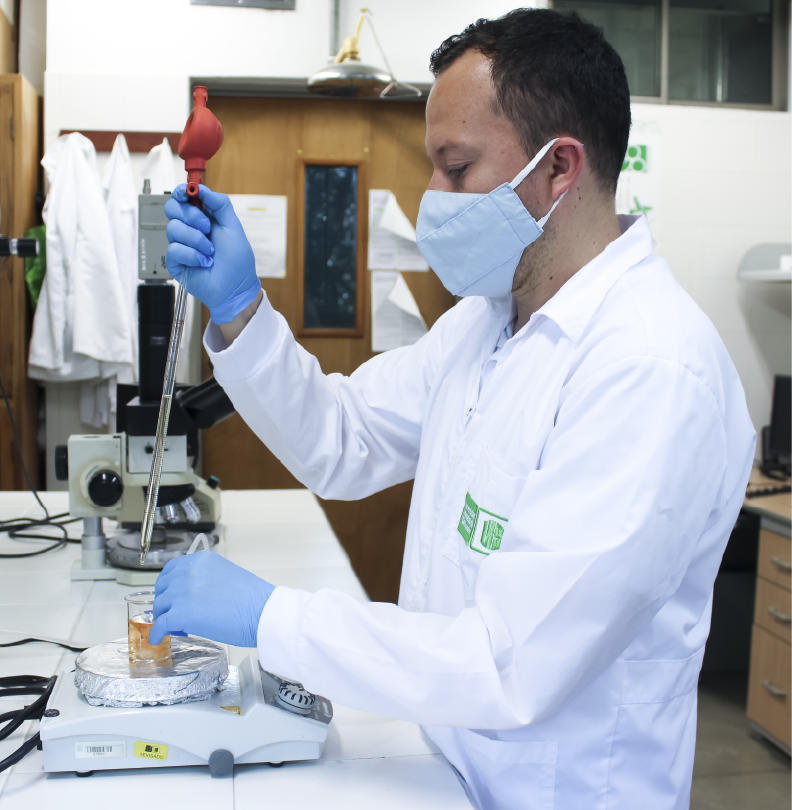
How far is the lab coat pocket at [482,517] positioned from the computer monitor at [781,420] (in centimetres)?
254

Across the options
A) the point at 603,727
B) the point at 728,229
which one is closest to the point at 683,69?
the point at 728,229

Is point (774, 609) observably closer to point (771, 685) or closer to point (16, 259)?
point (771, 685)

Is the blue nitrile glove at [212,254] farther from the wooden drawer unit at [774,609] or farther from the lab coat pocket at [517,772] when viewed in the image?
the wooden drawer unit at [774,609]

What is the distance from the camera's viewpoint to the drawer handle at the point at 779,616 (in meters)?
2.38

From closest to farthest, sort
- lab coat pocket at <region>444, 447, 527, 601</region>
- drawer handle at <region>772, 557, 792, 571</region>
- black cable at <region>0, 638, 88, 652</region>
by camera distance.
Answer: lab coat pocket at <region>444, 447, 527, 601</region>, black cable at <region>0, 638, 88, 652</region>, drawer handle at <region>772, 557, 792, 571</region>

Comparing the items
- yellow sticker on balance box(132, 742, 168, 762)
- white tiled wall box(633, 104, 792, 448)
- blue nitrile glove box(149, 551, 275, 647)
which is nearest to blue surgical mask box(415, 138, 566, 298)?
blue nitrile glove box(149, 551, 275, 647)

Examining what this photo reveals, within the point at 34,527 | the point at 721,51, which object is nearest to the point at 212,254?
the point at 34,527

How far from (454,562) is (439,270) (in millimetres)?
396

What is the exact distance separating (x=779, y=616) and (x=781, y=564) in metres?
0.16

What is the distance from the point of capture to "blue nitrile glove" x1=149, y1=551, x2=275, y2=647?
0.81m

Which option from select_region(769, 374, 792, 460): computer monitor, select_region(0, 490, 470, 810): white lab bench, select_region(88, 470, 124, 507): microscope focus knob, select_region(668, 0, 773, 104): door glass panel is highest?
select_region(668, 0, 773, 104): door glass panel

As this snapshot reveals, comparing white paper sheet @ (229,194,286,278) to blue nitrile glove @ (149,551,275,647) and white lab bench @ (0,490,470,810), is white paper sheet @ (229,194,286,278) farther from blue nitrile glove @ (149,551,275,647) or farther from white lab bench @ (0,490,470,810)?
blue nitrile glove @ (149,551,275,647)

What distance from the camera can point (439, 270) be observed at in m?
1.10

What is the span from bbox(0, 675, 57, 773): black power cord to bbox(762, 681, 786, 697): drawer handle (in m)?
2.17
